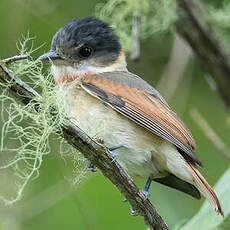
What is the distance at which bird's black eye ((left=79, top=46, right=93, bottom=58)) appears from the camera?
4064 millimetres

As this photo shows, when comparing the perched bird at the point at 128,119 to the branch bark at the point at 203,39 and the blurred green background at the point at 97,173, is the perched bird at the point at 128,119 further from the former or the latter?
the branch bark at the point at 203,39

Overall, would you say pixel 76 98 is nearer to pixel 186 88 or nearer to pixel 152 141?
pixel 152 141

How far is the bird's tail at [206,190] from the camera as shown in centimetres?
332

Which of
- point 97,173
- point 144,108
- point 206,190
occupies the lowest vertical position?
point 97,173

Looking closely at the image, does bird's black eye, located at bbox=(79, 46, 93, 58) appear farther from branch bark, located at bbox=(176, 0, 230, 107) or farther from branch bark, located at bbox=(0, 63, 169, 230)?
branch bark, located at bbox=(0, 63, 169, 230)

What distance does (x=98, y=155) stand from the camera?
113 inches

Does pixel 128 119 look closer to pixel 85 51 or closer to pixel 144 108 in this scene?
pixel 144 108

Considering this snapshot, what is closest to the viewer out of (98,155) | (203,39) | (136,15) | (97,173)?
(98,155)

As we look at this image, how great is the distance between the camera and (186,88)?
18.2 ft

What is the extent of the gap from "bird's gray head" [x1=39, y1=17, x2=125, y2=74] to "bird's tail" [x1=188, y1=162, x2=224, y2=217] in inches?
35.5

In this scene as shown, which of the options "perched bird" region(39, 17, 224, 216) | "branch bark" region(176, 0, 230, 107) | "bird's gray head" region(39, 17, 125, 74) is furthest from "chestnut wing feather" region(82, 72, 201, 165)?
"branch bark" region(176, 0, 230, 107)

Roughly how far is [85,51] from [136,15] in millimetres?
Result: 580

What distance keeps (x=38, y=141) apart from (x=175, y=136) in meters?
0.95

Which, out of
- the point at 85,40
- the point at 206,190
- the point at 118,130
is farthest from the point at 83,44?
the point at 206,190
